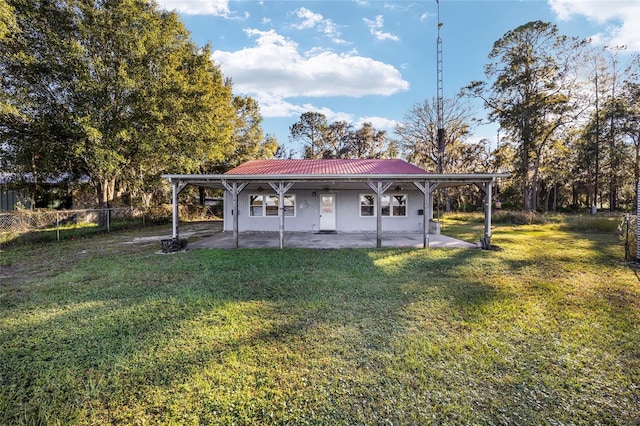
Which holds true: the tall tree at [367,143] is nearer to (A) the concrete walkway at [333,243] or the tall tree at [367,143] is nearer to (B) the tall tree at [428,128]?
(B) the tall tree at [428,128]

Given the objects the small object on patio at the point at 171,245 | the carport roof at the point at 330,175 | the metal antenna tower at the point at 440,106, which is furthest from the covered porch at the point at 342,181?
Answer: the metal antenna tower at the point at 440,106

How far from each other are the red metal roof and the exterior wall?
953mm

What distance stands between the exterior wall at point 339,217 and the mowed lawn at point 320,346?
6622mm

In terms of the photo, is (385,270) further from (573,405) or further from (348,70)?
(348,70)

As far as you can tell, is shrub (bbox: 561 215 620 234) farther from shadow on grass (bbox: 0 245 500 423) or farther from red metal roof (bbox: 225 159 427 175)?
shadow on grass (bbox: 0 245 500 423)

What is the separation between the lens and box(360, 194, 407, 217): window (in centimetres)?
1292

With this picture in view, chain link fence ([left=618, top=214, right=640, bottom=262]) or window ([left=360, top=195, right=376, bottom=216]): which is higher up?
window ([left=360, top=195, right=376, bottom=216])

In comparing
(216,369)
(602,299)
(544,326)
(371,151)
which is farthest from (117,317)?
(371,151)

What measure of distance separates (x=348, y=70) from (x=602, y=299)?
20501 millimetres

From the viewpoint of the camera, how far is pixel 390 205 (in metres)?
13.0

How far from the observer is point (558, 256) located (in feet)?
25.9

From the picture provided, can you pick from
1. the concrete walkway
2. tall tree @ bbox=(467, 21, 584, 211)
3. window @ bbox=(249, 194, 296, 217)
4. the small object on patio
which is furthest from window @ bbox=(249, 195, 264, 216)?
tall tree @ bbox=(467, 21, 584, 211)

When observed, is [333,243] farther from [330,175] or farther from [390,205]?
[390,205]

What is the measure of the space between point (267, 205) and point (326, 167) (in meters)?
Result: 3.32
